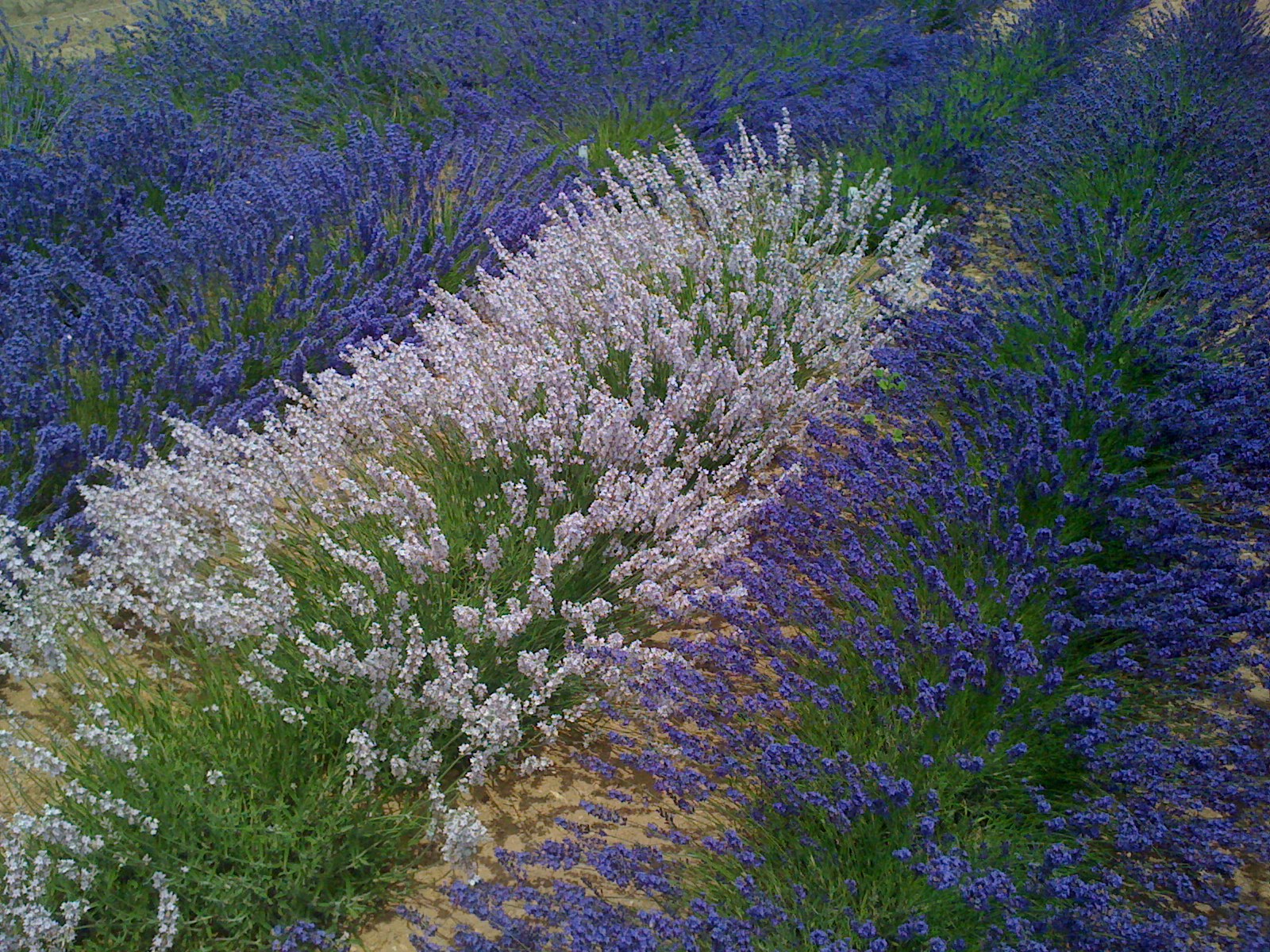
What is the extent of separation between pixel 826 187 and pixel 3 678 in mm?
3940

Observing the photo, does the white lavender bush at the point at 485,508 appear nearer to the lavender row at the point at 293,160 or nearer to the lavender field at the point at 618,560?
the lavender field at the point at 618,560

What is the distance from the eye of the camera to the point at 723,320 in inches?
134

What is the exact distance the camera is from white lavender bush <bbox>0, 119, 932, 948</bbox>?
7.13 ft

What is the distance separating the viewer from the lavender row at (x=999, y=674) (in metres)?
1.78

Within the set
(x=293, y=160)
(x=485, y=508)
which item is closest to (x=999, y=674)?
(x=485, y=508)

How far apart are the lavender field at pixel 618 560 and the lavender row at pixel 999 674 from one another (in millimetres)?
14

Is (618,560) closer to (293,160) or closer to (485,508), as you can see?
(485,508)

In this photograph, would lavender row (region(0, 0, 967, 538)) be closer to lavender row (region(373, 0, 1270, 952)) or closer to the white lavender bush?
the white lavender bush

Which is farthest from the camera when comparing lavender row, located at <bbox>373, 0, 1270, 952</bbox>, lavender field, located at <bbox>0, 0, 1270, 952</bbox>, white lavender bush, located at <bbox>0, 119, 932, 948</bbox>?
white lavender bush, located at <bbox>0, 119, 932, 948</bbox>

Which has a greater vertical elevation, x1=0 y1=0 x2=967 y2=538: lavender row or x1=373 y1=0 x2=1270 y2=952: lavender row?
x1=0 y1=0 x2=967 y2=538: lavender row

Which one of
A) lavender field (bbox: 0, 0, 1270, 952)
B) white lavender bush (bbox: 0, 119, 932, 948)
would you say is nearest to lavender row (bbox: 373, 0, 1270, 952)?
lavender field (bbox: 0, 0, 1270, 952)

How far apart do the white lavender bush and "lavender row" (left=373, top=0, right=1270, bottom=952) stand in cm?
26

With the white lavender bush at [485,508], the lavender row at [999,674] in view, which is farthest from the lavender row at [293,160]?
the lavender row at [999,674]

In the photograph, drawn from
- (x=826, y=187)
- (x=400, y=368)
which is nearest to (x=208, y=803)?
(x=400, y=368)
